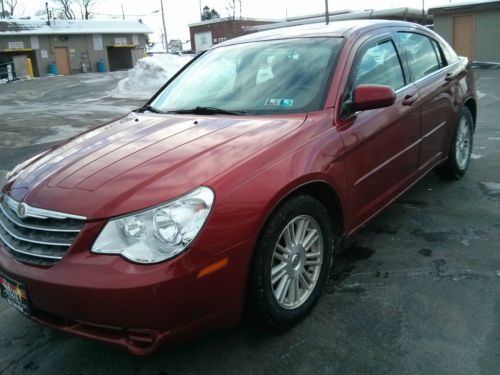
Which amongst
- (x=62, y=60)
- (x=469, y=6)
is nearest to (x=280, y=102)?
(x=469, y=6)

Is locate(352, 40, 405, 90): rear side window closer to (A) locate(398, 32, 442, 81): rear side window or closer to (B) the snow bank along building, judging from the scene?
(A) locate(398, 32, 442, 81): rear side window

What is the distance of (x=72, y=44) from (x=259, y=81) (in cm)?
4037

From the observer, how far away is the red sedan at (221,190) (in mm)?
2166

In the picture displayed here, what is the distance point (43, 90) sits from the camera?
2327 cm

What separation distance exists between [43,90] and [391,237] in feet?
74.3

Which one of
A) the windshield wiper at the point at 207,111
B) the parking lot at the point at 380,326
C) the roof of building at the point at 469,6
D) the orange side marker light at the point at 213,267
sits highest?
the roof of building at the point at 469,6

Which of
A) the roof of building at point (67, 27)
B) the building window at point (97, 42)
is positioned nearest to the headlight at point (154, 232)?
the roof of building at point (67, 27)

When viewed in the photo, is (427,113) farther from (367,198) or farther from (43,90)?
(43,90)

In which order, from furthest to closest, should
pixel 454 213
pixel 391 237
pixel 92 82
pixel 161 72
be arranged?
pixel 92 82 < pixel 161 72 < pixel 454 213 < pixel 391 237

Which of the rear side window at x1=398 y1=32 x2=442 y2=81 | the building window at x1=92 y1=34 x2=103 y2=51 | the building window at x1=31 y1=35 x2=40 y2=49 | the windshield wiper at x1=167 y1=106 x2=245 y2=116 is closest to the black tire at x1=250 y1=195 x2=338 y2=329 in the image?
the windshield wiper at x1=167 y1=106 x2=245 y2=116

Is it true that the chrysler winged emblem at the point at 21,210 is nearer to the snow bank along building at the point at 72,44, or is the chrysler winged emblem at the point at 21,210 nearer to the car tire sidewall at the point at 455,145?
Answer: the car tire sidewall at the point at 455,145

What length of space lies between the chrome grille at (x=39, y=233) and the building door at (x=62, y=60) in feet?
130

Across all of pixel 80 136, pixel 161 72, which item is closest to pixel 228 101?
pixel 80 136

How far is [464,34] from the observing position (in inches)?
966
